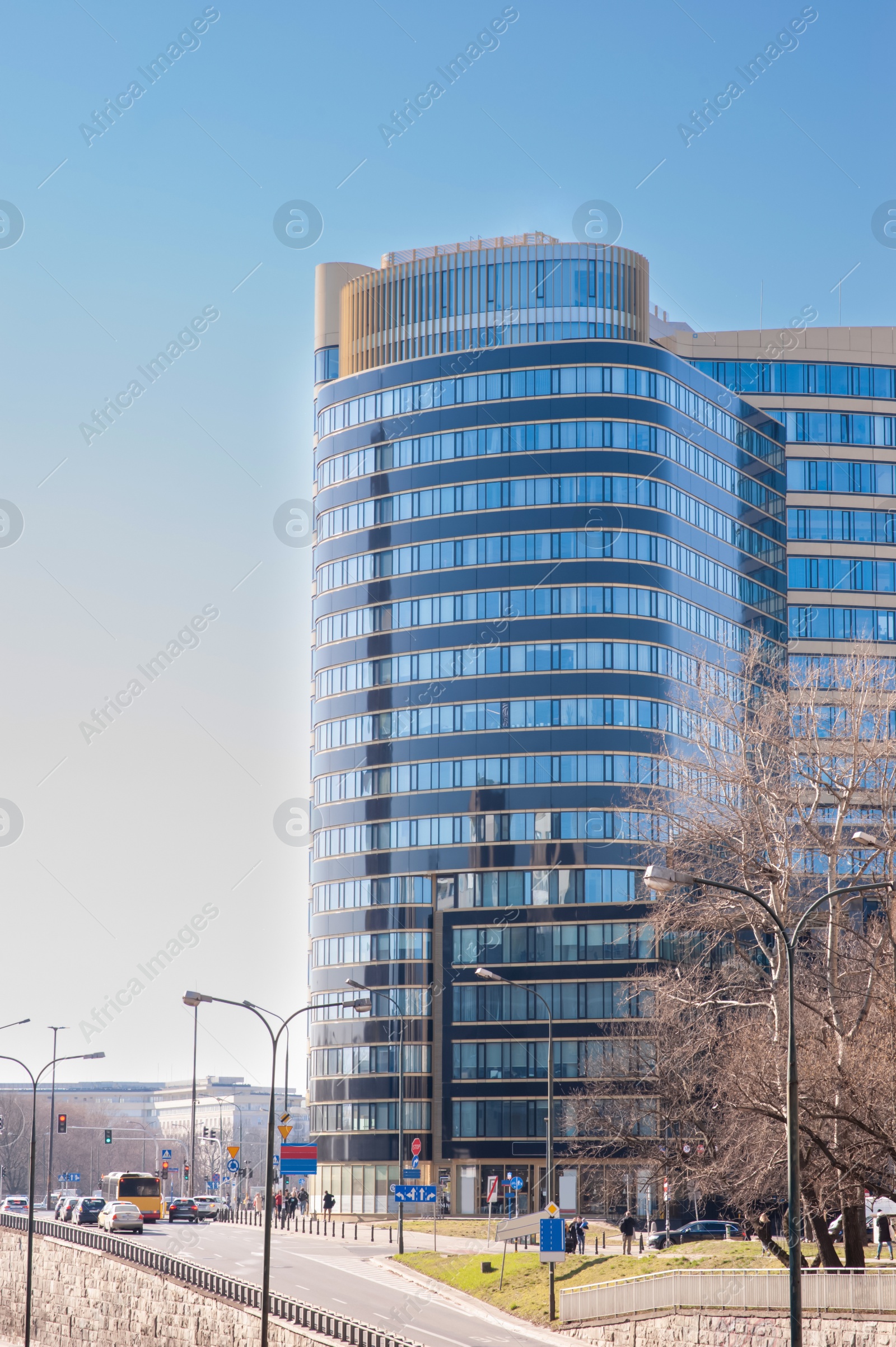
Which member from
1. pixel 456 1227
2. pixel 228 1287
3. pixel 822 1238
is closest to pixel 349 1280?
pixel 228 1287

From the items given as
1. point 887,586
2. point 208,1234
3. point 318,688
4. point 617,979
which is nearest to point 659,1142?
point 208,1234

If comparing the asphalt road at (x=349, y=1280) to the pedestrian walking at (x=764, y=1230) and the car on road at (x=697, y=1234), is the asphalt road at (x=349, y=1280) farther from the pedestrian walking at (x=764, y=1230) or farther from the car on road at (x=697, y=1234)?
the car on road at (x=697, y=1234)

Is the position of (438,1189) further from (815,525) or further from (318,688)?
(815,525)

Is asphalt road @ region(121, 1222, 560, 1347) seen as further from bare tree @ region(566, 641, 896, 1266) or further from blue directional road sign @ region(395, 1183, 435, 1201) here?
bare tree @ region(566, 641, 896, 1266)

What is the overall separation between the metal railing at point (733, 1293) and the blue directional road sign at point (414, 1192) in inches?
520

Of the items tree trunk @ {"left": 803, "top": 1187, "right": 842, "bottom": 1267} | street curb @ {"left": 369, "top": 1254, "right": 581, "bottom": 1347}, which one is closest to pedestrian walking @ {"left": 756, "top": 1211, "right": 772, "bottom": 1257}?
tree trunk @ {"left": 803, "top": 1187, "right": 842, "bottom": 1267}

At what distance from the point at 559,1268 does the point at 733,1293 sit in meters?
15.0

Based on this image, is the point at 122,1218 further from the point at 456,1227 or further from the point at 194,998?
the point at 194,998

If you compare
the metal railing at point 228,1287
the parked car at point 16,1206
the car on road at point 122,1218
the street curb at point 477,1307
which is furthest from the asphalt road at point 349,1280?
the parked car at point 16,1206

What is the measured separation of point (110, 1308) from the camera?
61875 mm

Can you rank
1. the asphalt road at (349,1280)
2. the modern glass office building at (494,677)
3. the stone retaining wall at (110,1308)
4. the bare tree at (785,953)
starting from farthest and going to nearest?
the modern glass office building at (494,677), the stone retaining wall at (110,1308), the asphalt road at (349,1280), the bare tree at (785,953)

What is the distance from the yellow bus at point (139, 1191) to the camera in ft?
265

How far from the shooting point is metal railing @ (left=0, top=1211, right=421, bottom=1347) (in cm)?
3922

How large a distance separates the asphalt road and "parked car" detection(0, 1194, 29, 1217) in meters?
11.6
